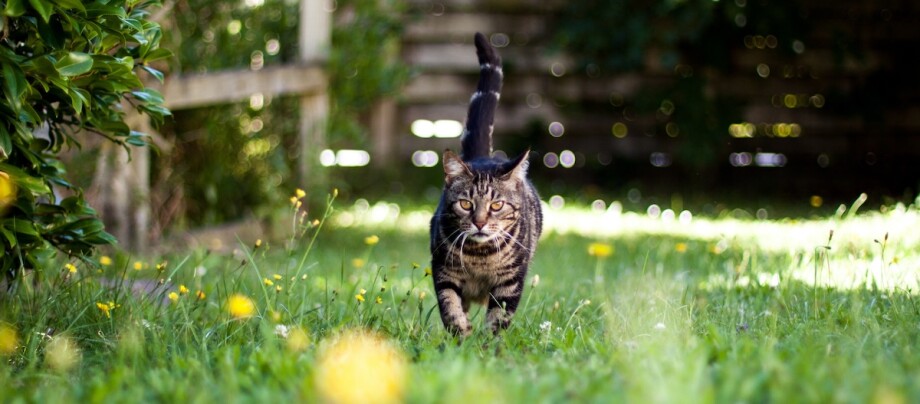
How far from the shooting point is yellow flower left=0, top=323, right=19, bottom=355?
258 cm

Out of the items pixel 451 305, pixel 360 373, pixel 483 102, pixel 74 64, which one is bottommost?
pixel 451 305

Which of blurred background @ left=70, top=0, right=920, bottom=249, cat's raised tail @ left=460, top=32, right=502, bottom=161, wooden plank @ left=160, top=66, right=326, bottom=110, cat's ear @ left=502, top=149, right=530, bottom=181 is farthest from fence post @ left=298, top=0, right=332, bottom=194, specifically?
cat's ear @ left=502, top=149, right=530, bottom=181

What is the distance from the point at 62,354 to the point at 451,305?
3.86 feet

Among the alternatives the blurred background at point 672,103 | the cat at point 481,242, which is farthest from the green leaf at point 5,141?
the blurred background at point 672,103

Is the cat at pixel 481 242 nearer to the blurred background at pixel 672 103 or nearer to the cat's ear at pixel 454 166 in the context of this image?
the cat's ear at pixel 454 166

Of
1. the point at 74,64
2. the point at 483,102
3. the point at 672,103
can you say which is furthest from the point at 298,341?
the point at 672,103

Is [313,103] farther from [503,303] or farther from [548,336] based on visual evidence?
[548,336]

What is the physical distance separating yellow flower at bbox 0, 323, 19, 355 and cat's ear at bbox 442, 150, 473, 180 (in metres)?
1.40

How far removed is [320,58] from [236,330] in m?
3.09

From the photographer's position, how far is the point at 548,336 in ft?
9.09

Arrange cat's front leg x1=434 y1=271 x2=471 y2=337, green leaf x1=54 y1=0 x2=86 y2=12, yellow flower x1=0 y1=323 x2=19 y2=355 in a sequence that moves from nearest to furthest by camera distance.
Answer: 1. green leaf x1=54 y1=0 x2=86 y2=12
2. yellow flower x1=0 y1=323 x2=19 y2=355
3. cat's front leg x1=434 y1=271 x2=471 y2=337

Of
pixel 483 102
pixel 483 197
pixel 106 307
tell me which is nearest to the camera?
pixel 106 307

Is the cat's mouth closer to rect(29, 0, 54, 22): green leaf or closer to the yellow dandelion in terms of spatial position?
the yellow dandelion

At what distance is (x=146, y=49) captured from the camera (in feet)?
9.59
